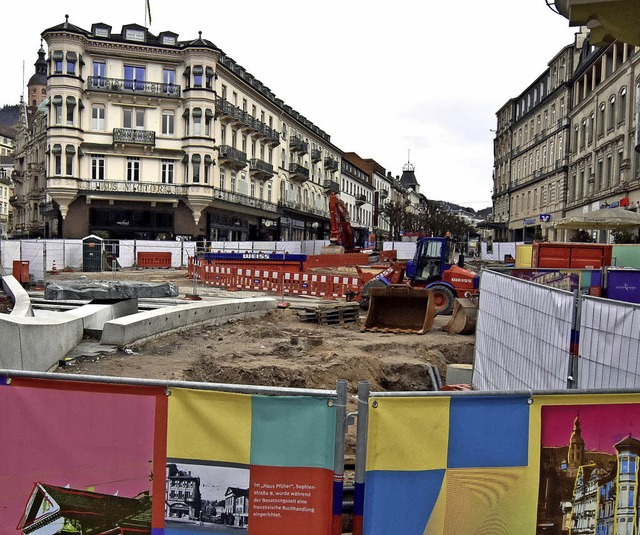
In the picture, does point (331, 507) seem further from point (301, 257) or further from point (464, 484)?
point (301, 257)

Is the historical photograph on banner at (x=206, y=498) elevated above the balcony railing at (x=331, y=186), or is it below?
below

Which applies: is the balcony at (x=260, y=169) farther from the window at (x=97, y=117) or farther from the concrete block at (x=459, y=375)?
the concrete block at (x=459, y=375)

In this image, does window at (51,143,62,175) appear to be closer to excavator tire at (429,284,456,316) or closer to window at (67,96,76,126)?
window at (67,96,76,126)

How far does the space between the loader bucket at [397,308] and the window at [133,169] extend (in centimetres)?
3311

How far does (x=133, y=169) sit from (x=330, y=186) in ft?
119

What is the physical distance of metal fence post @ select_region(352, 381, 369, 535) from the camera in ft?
10.1

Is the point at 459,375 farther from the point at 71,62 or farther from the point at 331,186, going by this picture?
the point at 331,186

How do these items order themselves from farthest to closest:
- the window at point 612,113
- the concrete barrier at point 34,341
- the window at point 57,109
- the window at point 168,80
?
the window at point 168,80, the window at point 57,109, the window at point 612,113, the concrete barrier at point 34,341

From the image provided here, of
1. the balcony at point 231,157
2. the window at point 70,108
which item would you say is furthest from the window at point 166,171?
the window at point 70,108

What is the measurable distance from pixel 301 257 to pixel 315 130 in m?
47.3

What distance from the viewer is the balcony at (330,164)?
76.6 meters

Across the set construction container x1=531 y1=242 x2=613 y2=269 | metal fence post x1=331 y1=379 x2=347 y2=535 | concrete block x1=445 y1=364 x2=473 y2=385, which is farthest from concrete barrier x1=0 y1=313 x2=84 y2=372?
construction container x1=531 y1=242 x2=613 y2=269

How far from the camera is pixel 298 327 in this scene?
1619 cm

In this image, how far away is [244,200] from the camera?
52156 millimetres
